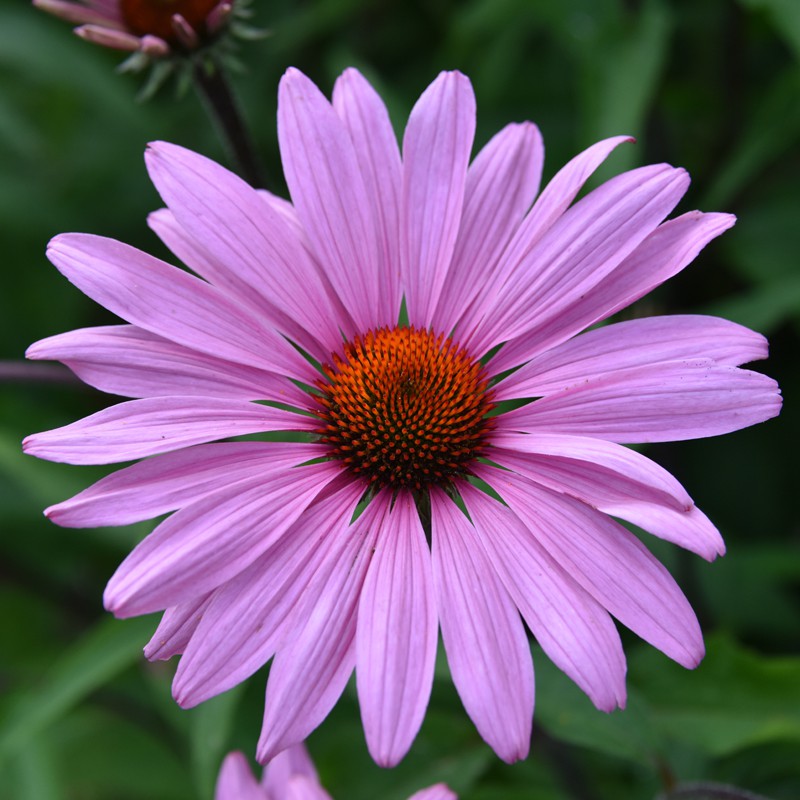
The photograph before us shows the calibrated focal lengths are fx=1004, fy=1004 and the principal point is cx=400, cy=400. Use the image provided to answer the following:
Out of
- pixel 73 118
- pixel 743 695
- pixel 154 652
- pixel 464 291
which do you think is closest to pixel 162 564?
pixel 154 652

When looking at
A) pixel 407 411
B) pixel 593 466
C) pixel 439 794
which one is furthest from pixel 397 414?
pixel 439 794

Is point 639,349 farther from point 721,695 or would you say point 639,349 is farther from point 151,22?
point 151,22

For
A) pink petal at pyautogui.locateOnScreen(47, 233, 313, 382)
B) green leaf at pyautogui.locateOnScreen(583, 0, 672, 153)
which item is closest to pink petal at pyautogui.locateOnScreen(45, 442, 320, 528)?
pink petal at pyautogui.locateOnScreen(47, 233, 313, 382)

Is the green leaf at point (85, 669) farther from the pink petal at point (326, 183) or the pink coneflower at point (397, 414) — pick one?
the pink petal at point (326, 183)

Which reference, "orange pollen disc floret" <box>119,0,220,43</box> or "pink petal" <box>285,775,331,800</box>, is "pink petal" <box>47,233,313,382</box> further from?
"pink petal" <box>285,775,331,800</box>

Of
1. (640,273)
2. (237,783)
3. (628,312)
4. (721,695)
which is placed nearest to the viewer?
(640,273)

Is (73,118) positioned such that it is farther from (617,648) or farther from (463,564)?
(617,648)

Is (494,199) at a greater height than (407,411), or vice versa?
(494,199)
